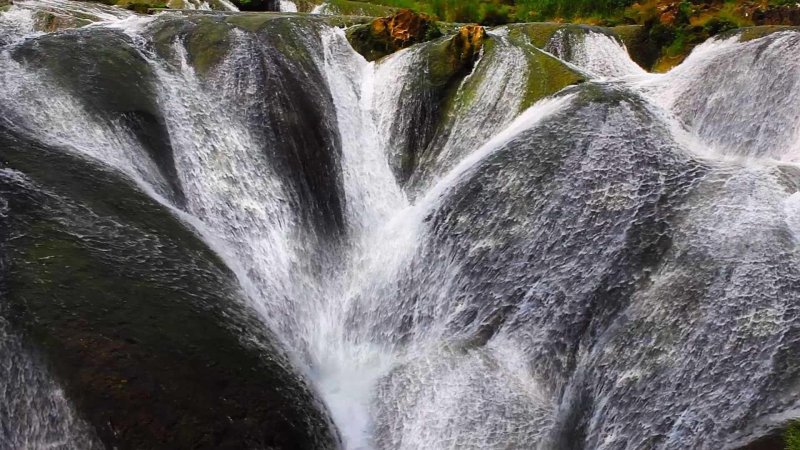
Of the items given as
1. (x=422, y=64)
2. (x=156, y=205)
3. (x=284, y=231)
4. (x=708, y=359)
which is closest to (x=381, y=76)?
(x=422, y=64)

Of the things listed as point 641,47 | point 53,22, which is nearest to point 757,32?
point 641,47

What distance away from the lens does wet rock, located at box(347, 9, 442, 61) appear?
A: 1102 cm

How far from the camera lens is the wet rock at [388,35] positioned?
36.1 feet

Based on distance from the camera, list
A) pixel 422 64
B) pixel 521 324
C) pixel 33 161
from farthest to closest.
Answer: pixel 422 64, pixel 521 324, pixel 33 161

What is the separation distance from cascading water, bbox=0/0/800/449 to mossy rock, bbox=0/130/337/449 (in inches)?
6.7

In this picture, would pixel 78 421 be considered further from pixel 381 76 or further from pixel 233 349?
pixel 381 76

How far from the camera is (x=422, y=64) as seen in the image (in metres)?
10.3

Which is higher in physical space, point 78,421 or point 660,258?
point 660,258

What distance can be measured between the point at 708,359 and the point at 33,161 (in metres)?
5.82

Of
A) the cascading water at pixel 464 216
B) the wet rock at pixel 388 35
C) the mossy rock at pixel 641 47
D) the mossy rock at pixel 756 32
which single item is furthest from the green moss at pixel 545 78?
the mossy rock at pixel 641 47

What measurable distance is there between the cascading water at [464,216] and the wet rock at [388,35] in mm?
244

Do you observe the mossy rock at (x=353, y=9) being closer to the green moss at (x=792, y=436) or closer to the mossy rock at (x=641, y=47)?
the mossy rock at (x=641, y=47)

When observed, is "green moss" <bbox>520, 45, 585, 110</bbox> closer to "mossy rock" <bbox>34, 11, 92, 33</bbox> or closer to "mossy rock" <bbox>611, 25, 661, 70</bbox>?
"mossy rock" <bbox>611, 25, 661, 70</bbox>

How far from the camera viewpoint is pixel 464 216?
24.4ft
